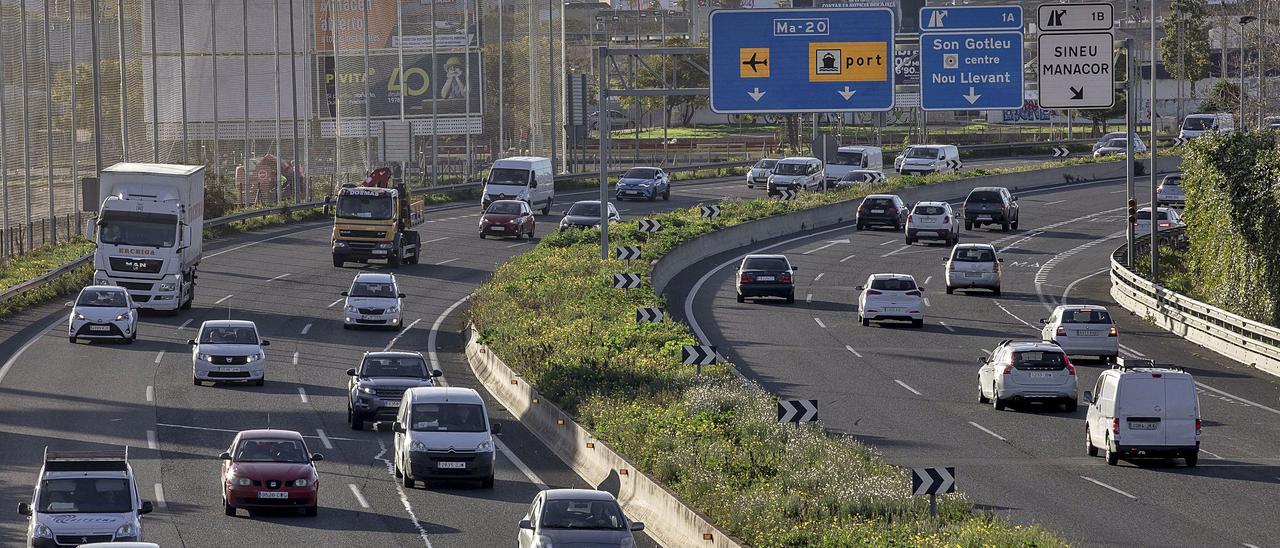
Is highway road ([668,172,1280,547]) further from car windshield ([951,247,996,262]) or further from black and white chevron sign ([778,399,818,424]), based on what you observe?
black and white chevron sign ([778,399,818,424])

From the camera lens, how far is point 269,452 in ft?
77.4

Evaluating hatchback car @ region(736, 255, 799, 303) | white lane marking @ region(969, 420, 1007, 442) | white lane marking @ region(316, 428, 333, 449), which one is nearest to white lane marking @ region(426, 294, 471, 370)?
white lane marking @ region(316, 428, 333, 449)

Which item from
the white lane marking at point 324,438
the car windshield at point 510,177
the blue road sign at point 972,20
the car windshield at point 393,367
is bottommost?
the white lane marking at point 324,438

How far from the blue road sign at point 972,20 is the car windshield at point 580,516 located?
117 feet

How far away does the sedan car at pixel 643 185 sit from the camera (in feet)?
265

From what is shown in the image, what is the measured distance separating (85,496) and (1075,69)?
23.8 metres

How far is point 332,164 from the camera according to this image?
301 ft

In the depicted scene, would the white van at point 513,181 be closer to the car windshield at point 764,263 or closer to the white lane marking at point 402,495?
the car windshield at point 764,263

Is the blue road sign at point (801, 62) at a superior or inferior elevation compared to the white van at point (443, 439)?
superior

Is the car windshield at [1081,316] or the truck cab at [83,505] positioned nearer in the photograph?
the truck cab at [83,505]

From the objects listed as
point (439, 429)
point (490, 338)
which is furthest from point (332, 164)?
point (439, 429)

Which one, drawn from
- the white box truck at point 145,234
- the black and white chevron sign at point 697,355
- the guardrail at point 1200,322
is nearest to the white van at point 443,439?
the black and white chevron sign at point 697,355

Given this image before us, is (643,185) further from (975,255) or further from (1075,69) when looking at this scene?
(1075,69)

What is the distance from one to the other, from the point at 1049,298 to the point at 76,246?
32.5 metres
